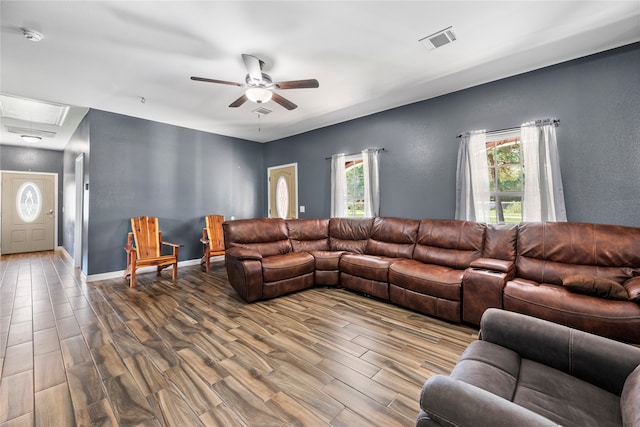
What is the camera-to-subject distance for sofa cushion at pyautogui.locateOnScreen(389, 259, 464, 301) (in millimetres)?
2734

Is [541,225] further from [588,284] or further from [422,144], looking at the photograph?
[422,144]

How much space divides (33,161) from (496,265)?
10189 mm

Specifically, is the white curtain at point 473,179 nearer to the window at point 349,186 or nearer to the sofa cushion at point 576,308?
the sofa cushion at point 576,308

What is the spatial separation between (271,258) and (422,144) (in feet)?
9.29

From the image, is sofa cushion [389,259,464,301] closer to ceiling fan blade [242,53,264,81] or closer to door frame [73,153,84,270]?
ceiling fan blade [242,53,264,81]

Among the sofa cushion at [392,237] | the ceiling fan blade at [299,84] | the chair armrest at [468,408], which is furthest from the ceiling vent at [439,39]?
the chair armrest at [468,408]

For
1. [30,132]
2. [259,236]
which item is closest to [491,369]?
[259,236]

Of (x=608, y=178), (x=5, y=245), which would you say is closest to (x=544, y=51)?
(x=608, y=178)

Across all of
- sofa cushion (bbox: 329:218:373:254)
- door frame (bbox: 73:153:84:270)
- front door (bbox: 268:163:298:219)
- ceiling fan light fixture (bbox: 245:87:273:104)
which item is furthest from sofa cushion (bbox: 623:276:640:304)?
door frame (bbox: 73:153:84:270)

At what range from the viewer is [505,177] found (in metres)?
3.33

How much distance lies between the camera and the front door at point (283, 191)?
5918 millimetres

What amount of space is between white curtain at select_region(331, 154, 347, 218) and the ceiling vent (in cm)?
244

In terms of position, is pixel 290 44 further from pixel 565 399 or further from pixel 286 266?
pixel 565 399

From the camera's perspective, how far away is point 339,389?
1.77 meters
